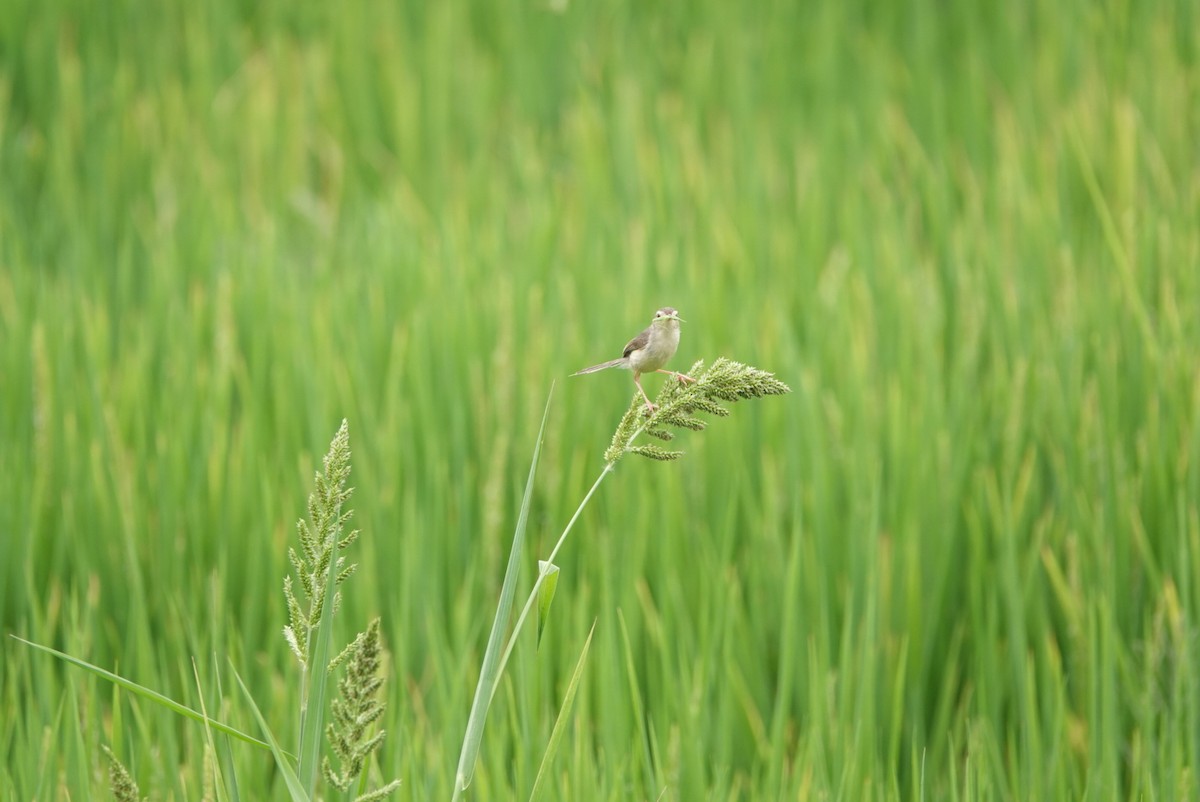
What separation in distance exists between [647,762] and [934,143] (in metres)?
3.77

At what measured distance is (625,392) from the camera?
3.42 meters

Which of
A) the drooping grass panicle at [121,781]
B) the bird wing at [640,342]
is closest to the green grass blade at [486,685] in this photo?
the drooping grass panicle at [121,781]

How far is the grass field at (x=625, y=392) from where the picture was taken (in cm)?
229

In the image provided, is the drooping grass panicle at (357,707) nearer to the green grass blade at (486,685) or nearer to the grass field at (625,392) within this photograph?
the green grass blade at (486,685)

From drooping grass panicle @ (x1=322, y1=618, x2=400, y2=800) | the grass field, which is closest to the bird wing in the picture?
the grass field

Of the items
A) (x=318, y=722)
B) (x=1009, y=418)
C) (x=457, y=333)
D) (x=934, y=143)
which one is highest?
(x=934, y=143)

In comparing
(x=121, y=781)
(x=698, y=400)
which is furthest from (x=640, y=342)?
(x=121, y=781)

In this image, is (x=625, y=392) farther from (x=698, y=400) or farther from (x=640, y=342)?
(x=698, y=400)

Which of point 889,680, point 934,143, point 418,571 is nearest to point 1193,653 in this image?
point 889,680

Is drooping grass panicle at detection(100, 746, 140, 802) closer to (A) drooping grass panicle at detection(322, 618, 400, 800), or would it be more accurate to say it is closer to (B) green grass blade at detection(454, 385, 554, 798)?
(A) drooping grass panicle at detection(322, 618, 400, 800)

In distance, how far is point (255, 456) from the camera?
3.09 meters

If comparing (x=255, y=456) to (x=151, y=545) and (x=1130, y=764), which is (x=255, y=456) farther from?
(x=1130, y=764)

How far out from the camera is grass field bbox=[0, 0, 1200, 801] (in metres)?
2.29

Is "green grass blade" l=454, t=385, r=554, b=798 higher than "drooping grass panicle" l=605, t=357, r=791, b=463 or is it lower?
lower
